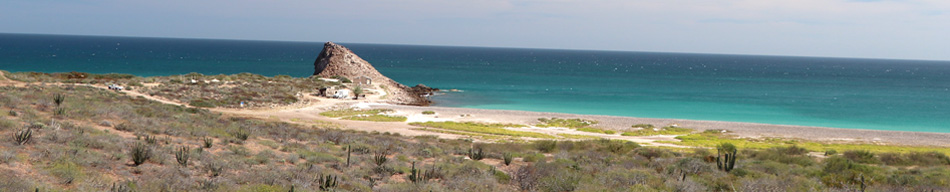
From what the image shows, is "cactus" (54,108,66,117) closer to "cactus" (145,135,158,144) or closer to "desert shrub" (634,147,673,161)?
"cactus" (145,135,158,144)

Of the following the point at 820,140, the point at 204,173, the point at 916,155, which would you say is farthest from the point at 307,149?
the point at 820,140

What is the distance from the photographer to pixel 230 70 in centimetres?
11488

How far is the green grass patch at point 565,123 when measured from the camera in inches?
1694

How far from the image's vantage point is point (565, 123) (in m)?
44.1

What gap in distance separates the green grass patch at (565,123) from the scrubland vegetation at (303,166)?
18105 millimetres

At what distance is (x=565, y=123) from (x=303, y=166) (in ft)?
101

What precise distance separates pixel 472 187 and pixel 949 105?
3394 inches

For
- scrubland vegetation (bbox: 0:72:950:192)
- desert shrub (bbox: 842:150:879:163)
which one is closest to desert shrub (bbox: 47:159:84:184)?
scrubland vegetation (bbox: 0:72:950:192)

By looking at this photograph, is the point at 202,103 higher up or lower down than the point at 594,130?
higher up

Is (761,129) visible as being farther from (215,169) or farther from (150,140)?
(150,140)

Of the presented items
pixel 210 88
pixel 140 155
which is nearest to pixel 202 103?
pixel 210 88

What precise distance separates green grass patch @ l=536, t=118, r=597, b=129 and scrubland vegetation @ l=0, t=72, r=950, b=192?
1811 centimetres

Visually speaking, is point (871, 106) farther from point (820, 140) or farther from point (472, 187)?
point (472, 187)

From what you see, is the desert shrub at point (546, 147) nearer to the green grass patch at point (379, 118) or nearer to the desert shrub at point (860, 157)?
the desert shrub at point (860, 157)
